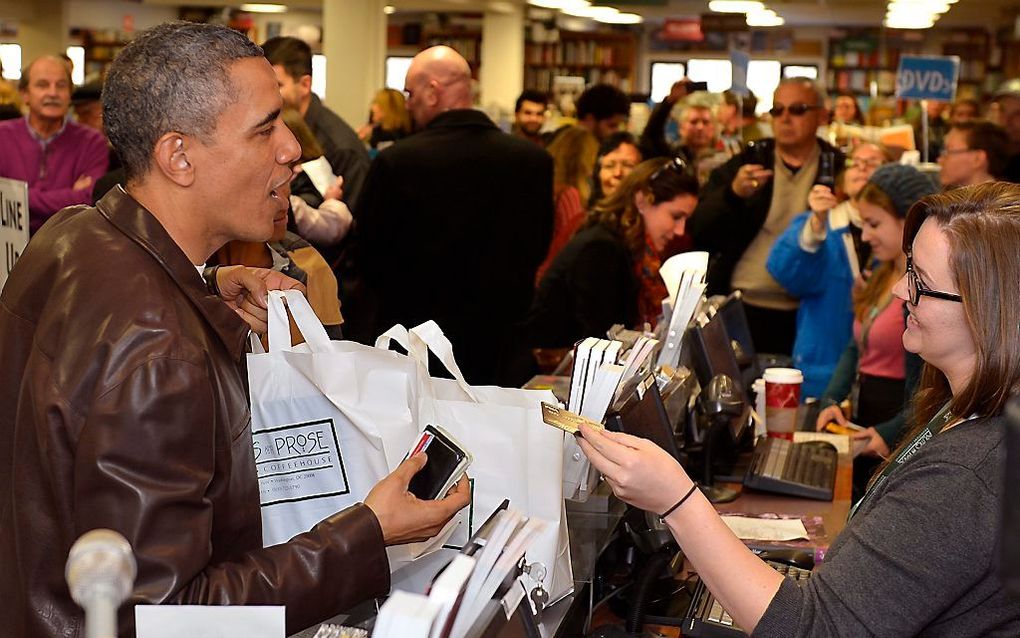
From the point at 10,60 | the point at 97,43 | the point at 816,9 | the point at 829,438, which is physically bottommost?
the point at 829,438

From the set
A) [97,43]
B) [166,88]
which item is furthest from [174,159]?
[97,43]

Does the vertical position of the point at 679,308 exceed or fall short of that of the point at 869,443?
it exceeds it

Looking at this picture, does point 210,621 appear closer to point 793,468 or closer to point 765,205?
point 793,468

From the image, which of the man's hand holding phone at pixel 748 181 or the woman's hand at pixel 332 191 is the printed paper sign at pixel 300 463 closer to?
the woman's hand at pixel 332 191

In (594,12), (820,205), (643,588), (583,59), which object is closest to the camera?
(643,588)

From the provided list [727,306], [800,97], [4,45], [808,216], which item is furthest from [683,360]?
[4,45]

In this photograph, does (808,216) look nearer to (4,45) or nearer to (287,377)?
(287,377)

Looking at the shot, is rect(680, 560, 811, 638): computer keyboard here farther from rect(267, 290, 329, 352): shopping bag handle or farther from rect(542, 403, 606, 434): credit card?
rect(267, 290, 329, 352): shopping bag handle

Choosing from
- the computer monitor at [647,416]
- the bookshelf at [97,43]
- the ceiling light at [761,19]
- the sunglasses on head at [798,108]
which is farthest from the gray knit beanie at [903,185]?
the bookshelf at [97,43]

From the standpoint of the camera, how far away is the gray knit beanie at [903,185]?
12.6 ft

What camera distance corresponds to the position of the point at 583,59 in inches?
742

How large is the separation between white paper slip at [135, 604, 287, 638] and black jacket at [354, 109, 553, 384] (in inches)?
127

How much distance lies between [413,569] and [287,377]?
379 millimetres

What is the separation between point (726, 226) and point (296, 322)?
3.53 metres
